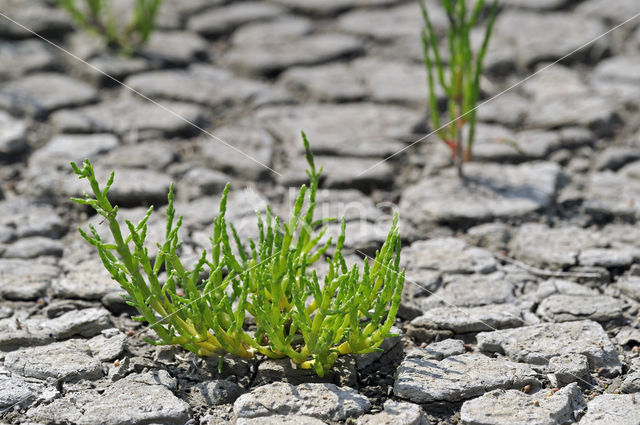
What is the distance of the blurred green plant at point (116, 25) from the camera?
380 centimetres

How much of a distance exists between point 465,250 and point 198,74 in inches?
70.1

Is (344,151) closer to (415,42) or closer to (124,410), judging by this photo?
(415,42)

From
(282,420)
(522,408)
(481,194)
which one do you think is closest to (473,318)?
(522,408)

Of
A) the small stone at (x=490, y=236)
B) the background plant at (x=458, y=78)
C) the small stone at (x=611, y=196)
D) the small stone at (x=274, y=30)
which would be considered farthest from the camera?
the small stone at (x=274, y=30)

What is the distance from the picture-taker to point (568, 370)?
5.84ft

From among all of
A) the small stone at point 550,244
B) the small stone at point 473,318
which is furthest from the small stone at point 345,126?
the small stone at point 473,318

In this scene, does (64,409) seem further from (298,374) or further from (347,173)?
(347,173)

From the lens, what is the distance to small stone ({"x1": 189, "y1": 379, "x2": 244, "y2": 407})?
1.72 metres

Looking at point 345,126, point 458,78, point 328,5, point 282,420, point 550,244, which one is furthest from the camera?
point 328,5

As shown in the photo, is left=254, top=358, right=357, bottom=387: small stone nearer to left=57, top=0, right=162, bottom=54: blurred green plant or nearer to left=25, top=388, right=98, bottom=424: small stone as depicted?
left=25, top=388, right=98, bottom=424: small stone

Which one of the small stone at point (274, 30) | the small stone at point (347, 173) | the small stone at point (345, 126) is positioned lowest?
the small stone at point (347, 173)

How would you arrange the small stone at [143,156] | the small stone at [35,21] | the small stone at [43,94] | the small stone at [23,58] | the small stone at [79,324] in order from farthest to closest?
the small stone at [35,21]
the small stone at [23,58]
the small stone at [43,94]
the small stone at [143,156]
the small stone at [79,324]

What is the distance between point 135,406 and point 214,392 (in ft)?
0.59

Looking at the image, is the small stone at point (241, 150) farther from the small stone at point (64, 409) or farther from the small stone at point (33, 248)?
the small stone at point (64, 409)
